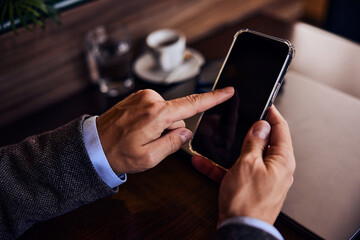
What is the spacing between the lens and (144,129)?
0.45 metres

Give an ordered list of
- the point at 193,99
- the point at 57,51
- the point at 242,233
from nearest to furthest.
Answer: the point at 242,233 < the point at 193,99 < the point at 57,51

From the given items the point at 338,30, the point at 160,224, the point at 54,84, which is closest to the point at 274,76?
the point at 160,224

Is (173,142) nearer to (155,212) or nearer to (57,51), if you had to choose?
(155,212)

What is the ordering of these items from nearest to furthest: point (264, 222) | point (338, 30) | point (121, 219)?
1. point (264, 222)
2. point (121, 219)
3. point (338, 30)

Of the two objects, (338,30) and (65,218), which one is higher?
(338,30)

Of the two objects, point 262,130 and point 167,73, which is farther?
point 167,73

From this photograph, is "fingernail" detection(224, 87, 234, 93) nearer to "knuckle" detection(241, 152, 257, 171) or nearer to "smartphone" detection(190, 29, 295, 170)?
"smartphone" detection(190, 29, 295, 170)

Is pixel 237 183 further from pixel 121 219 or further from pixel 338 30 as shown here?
pixel 338 30

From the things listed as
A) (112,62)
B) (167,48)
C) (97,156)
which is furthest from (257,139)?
(112,62)

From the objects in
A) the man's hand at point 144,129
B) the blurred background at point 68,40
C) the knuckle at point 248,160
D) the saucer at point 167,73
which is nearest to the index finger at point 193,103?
the man's hand at point 144,129

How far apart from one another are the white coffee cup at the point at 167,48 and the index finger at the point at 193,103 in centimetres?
30

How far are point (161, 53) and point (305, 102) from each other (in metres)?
0.35

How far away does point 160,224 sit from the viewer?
484 mm

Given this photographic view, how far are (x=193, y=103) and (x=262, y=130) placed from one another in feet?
0.36
